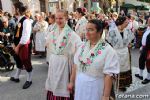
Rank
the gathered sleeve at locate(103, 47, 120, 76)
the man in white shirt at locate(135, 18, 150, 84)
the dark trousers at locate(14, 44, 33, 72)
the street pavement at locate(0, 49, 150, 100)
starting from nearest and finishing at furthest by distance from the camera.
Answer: the gathered sleeve at locate(103, 47, 120, 76) → the street pavement at locate(0, 49, 150, 100) → the dark trousers at locate(14, 44, 33, 72) → the man in white shirt at locate(135, 18, 150, 84)

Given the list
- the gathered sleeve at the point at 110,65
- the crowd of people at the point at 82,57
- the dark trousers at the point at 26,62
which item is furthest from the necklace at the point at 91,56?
the dark trousers at the point at 26,62

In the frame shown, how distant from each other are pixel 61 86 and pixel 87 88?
1.08m

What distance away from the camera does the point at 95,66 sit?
2953 millimetres

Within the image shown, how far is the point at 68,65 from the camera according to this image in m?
4.07

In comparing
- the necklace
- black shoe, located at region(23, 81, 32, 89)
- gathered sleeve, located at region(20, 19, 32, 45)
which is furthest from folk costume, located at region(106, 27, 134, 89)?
the necklace

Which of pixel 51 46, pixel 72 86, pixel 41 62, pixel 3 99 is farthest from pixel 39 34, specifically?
pixel 72 86

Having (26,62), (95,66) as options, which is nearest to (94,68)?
(95,66)

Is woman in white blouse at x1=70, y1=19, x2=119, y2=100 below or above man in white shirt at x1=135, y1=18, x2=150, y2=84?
above

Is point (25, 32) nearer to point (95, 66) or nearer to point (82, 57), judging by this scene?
point (82, 57)

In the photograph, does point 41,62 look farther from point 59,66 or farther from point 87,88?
point 87,88

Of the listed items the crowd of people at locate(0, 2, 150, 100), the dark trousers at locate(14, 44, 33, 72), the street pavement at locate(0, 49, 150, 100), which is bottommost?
the street pavement at locate(0, 49, 150, 100)

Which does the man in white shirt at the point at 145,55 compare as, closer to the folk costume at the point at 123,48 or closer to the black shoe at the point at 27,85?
the folk costume at the point at 123,48

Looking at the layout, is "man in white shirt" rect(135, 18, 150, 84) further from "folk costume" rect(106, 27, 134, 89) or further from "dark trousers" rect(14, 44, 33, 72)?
"dark trousers" rect(14, 44, 33, 72)

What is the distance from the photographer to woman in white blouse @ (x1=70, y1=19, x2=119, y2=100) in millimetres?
2924
